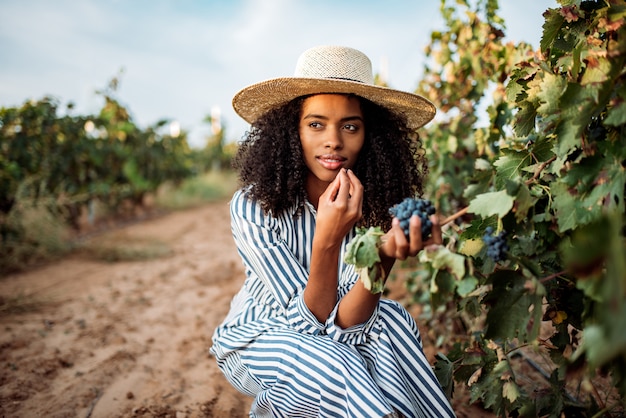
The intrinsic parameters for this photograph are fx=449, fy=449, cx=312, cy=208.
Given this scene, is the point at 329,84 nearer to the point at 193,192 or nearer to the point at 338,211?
the point at 338,211

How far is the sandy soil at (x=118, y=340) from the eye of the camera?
86.2 inches

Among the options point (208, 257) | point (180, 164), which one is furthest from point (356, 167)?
point (180, 164)

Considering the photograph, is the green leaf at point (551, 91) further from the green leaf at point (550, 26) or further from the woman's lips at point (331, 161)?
the woman's lips at point (331, 161)

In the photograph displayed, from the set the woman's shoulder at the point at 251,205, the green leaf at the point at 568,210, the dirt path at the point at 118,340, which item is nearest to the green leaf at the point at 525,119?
the green leaf at the point at 568,210

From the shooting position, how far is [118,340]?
293 cm

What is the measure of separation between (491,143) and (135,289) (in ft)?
10.6

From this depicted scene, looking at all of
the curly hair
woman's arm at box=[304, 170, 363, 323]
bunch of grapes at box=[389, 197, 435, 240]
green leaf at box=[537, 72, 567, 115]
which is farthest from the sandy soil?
green leaf at box=[537, 72, 567, 115]

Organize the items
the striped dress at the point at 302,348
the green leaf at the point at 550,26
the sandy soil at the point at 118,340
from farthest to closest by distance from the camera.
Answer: the sandy soil at the point at 118,340 → the striped dress at the point at 302,348 → the green leaf at the point at 550,26

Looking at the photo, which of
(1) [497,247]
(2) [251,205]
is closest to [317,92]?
(2) [251,205]

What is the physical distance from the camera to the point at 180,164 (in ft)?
34.3

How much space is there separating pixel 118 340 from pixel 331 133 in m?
2.09

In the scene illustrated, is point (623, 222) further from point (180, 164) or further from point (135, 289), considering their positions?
point (180, 164)

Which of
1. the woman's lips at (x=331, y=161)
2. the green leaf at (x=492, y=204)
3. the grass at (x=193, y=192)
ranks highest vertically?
the woman's lips at (x=331, y=161)

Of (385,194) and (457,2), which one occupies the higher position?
(457,2)
